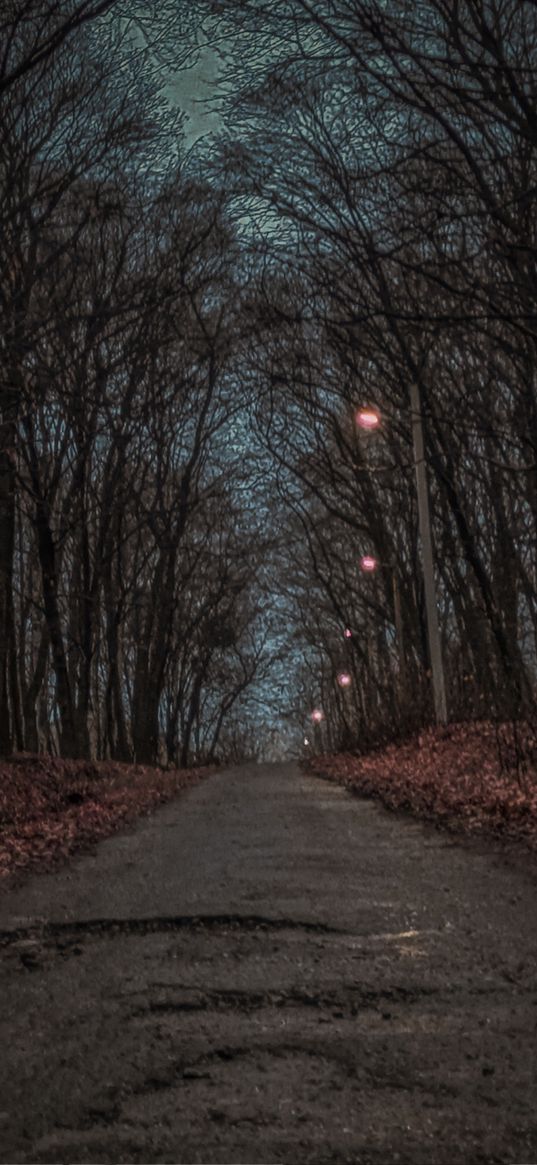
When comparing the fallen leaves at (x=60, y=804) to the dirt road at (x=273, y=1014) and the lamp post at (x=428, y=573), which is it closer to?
the dirt road at (x=273, y=1014)

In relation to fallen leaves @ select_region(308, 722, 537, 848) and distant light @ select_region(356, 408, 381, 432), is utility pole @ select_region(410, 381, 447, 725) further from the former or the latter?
distant light @ select_region(356, 408, 381, 432)

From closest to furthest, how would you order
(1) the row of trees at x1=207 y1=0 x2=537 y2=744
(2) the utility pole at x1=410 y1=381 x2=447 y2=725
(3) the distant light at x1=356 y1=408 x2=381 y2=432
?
(1) the row of trees at x1=207 y1=0 x2=537 y2=744 → (2) the utility pole at x1=410 y1=381 x2=447 y2=725 → (3) the distant light at x1=356 y1=408 x2=381 y2=432

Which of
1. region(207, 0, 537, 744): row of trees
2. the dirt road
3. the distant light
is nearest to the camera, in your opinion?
the dirt road

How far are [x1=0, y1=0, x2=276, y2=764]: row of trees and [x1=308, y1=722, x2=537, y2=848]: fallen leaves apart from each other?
4.84 m

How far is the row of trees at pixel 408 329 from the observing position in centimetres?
988

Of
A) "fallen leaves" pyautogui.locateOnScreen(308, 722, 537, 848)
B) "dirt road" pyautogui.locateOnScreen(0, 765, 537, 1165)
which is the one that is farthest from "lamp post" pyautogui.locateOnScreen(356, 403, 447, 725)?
"dirt road" pyautogui.locateOnScreen(0, 765, 537, 1165)

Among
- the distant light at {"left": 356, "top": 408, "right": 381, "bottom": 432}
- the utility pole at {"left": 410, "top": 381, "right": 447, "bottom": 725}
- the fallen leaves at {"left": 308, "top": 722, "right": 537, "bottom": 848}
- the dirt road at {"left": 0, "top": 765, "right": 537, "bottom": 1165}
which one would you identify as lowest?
the dirt road at {"left": 0, "top": 765, "right": 537, "bottom": 1165}

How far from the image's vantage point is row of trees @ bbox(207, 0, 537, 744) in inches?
389

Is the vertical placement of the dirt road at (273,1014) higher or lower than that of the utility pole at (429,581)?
lower

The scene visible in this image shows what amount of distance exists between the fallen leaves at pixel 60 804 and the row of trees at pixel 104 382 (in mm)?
1909

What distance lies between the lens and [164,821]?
12.3m

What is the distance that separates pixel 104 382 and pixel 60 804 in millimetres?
8792

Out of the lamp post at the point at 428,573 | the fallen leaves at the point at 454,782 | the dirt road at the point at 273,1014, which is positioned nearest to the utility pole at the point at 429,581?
the lamp post at the point at 428,573

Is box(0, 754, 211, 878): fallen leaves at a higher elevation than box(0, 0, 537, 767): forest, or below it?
below
